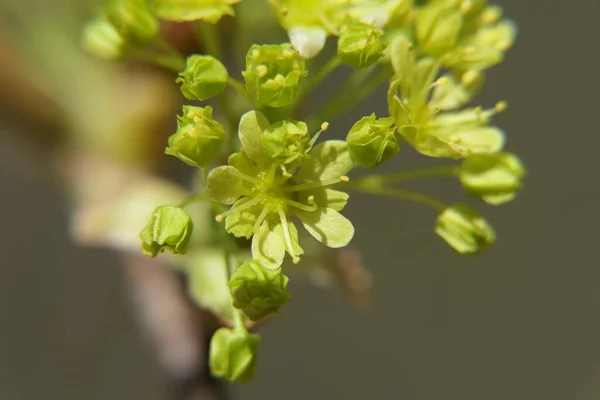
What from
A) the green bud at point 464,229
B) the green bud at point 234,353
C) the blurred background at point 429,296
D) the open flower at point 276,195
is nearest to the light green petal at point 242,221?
the open flower at point 276,195

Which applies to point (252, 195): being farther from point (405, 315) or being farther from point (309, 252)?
point (405, 315)

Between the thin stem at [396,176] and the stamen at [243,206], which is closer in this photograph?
the stamen at [243,206]

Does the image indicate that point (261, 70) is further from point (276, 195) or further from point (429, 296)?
point (429, 296)

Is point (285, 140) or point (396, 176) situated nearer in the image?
point (285, 140)

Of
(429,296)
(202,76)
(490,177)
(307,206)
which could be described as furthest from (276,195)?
(429,296)

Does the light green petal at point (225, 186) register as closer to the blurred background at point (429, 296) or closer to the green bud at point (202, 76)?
the green bud at point (202, 76)
